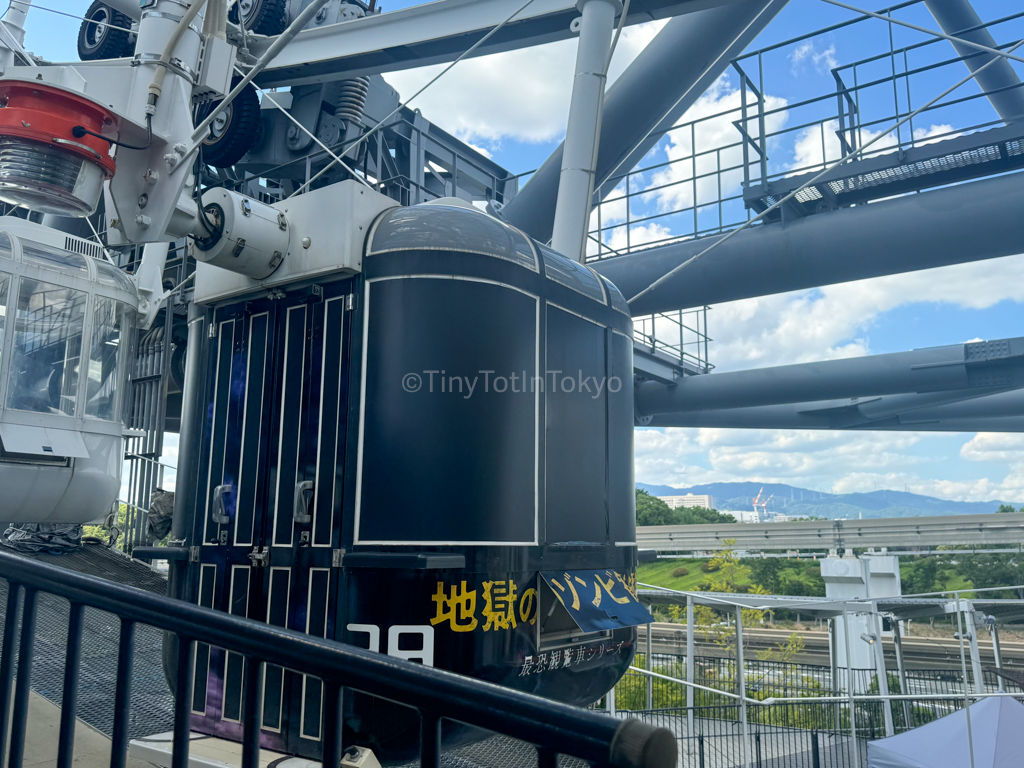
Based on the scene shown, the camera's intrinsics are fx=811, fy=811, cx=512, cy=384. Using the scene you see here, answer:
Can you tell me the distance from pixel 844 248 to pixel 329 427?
11278 mm

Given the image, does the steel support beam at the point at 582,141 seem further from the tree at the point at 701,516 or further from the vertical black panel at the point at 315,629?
the tree at the point at 701,516

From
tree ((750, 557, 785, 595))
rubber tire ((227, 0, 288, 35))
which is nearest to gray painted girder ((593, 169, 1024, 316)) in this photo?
rubber tire ((227, 0, 288, 35))

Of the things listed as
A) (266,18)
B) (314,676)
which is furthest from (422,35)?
(314,676)

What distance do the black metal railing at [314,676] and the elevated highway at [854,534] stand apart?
2985 cm

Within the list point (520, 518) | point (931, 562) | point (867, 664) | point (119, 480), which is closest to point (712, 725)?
point (867, 664)

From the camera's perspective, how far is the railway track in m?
27.0

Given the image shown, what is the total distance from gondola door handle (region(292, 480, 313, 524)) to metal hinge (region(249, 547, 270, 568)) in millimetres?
382

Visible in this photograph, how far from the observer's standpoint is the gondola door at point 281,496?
5.38 meters

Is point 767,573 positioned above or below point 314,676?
below

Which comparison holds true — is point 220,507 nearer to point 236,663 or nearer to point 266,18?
point 236,663

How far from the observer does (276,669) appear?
5426 mm

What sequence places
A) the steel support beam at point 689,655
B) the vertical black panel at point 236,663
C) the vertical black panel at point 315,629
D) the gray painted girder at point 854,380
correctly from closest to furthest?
the vertical black panel at point 315,629 < the vertical black panel at point 236,663 < the steel support beam at point 689,655 < the gray painted girder at point 854,380

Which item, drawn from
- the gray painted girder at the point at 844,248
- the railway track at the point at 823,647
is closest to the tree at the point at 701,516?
the railway track at the point at 823,647

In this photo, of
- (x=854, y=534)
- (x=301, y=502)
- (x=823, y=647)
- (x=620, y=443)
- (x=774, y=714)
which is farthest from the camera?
(x=854, y=534)
